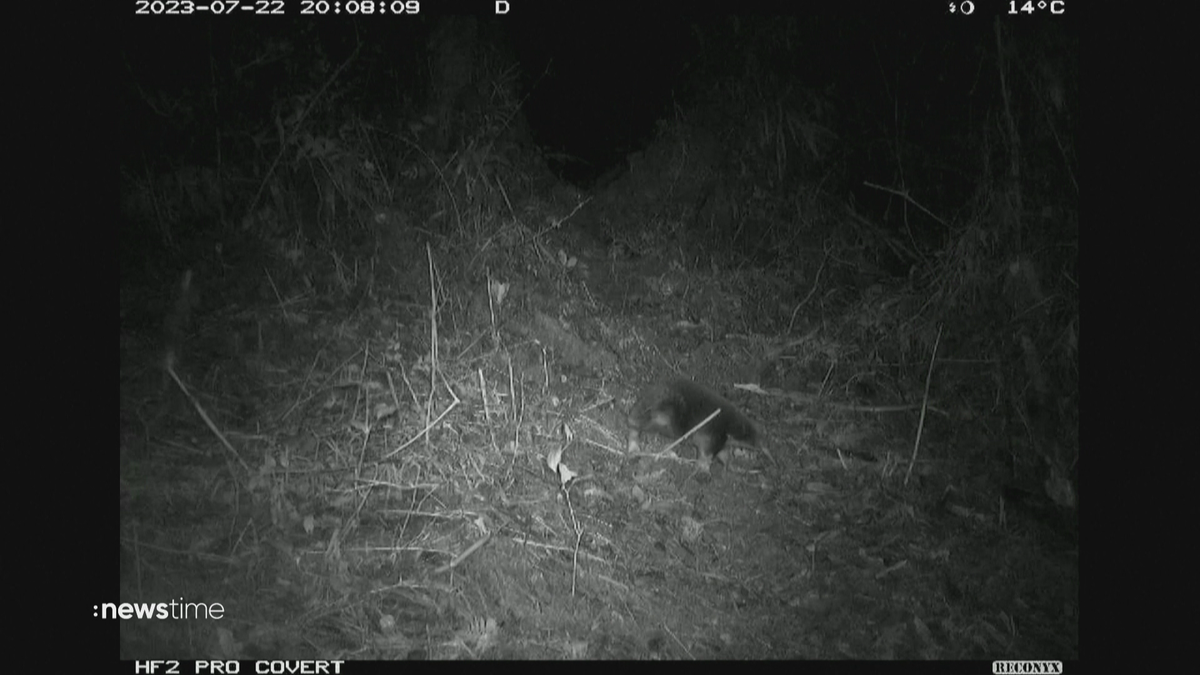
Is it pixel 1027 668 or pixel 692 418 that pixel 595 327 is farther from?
pixel 1027 668

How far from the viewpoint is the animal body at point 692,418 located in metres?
3.25

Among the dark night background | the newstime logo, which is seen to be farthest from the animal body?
the newstime logo

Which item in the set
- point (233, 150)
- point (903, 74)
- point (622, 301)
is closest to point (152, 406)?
point (233, 150)

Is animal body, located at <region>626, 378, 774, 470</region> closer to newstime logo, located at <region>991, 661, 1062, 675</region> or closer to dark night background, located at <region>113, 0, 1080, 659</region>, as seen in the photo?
dark night background, located at <region>113, 0, 1080, 659</region>

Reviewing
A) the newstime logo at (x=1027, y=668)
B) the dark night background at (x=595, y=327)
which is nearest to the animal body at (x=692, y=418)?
the dark night background at (x=595, y=327)

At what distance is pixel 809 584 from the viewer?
9.83 feet

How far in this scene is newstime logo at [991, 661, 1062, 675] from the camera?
9.29ft

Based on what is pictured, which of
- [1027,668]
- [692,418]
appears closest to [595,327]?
[692,418]

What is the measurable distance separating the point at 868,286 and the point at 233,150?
225cm

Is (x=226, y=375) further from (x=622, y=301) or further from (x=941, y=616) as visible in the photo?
(x=941, y=616)

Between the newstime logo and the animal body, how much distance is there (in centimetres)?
94

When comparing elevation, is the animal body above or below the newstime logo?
above

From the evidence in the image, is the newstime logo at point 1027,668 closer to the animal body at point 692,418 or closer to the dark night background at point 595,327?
the dark night background at point 595,327

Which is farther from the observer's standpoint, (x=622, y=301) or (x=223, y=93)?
(x=622, y=301)
